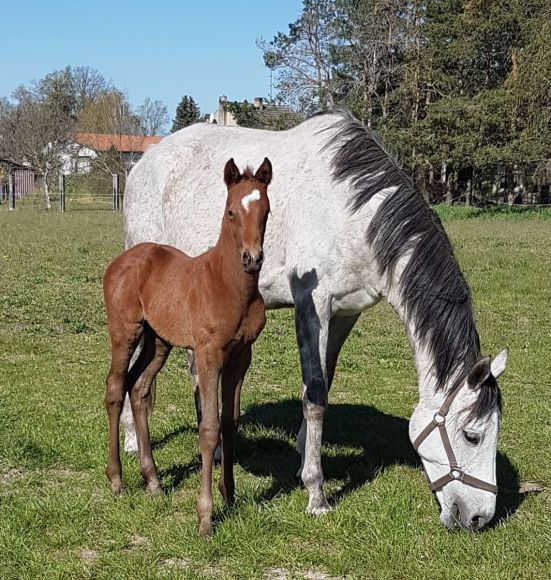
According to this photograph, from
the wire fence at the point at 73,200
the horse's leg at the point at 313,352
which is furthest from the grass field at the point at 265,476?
the wire fence at the point at 73,200

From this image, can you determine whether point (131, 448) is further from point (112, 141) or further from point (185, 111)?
point (185, 111)

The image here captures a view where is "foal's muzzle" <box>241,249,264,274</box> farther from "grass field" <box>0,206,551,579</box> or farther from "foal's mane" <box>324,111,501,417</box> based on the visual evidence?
"grass field" <box>0,206,551,579</box>

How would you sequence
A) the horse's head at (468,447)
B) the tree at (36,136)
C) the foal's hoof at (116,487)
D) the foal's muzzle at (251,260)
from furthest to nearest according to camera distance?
the tree at (36,136) → the foal's hoof at (116,487) → the horse's head at (468,447) → the foal's muzzle at (251,260)

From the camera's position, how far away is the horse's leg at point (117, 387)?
3.90m

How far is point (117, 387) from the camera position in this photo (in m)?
3.98

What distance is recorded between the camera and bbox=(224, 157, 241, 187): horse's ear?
10.8 ft

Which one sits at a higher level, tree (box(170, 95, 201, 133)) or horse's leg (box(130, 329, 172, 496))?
tree (box(170, 95, 201, 133))

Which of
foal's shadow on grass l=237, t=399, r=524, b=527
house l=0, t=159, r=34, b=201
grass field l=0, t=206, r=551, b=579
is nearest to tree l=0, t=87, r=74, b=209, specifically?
house l=0, t=159, r=34, b=201

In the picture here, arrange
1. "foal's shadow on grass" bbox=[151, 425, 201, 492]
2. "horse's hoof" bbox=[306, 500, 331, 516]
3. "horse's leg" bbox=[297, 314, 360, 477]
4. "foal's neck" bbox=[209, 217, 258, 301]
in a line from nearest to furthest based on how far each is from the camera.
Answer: "foal's neck" bbox=[209, 217, 258, 301] → "horse's hoof" bbox=[306, 500, 331, 516] → "foal's shadow on grass" bbox=[151, 425, 201, 492] → "horse's leg" bbox=[297, 314, 360, 477]

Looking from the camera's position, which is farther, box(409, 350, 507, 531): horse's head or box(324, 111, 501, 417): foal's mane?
box(324, 111, 501, 417): foal's mane

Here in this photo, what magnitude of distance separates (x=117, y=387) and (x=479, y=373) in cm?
200

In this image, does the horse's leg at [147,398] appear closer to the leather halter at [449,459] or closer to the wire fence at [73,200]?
the leather halter at [449,459]

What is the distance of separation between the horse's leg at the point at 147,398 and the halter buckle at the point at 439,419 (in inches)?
62.4

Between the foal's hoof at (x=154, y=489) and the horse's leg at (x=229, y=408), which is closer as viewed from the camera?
the horse's leg at (x=229, y=408)
